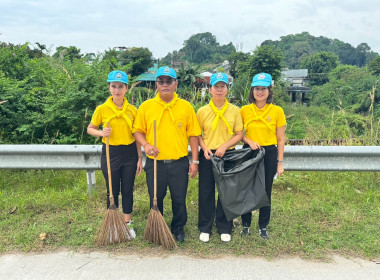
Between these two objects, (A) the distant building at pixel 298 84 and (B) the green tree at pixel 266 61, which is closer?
(B) the green tree at pixel 266 61

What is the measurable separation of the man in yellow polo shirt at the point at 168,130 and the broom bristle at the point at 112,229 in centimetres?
46

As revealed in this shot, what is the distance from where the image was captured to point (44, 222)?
129 inches

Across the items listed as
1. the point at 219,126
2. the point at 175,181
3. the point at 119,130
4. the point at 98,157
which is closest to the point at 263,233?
the point at 175,181

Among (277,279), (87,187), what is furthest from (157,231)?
(87,187)

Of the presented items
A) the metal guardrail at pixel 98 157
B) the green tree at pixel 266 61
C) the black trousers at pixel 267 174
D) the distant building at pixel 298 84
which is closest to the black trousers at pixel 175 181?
the black trousers at pixel 267 174

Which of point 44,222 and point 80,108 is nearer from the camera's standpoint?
point 44,222

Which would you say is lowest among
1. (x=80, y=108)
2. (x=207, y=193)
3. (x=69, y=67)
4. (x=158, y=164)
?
(x=207, y=193)

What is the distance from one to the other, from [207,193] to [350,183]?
221 cm

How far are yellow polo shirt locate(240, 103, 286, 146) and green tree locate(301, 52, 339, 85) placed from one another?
73.1 meters

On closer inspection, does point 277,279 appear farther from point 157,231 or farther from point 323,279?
point 157,231

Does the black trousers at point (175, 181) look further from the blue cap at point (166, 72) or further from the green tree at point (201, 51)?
the green tree at point (201, 51)

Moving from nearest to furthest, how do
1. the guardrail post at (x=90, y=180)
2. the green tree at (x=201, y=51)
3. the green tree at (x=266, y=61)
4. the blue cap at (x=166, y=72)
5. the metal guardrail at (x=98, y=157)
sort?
Answer: 1. the blue cap at (x=166, y=72)
2. the metal guardrail at (x=98, y=157)
3. the guardrail post at (x=90, y=180)
4. the green tree at (x=266, y=61)
5. the green tree at (x=201, y=51)

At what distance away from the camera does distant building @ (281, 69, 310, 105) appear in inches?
2293

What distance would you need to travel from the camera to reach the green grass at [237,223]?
2.85 meters
